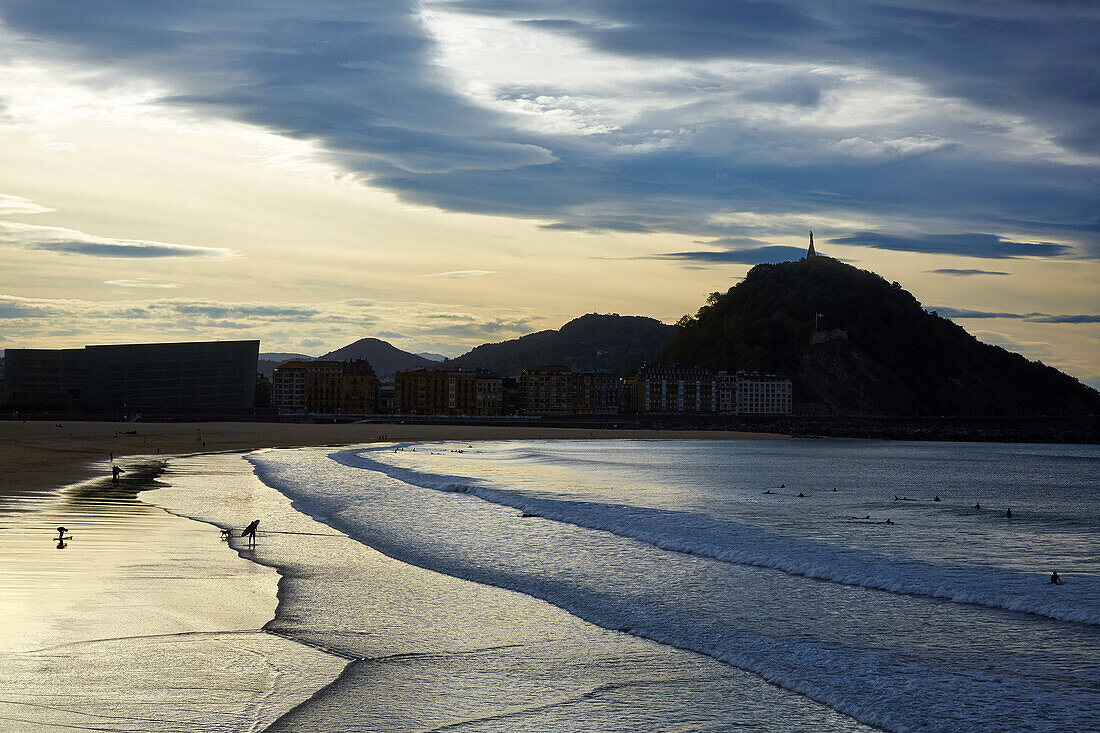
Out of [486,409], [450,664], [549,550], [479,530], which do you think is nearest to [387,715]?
[450,664]

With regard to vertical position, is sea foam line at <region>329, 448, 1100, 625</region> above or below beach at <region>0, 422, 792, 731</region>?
below

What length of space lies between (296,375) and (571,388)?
60.1 meters

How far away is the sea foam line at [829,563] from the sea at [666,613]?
8cm

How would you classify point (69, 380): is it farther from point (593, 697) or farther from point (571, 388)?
point (593, 697)

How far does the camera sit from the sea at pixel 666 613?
789 cm

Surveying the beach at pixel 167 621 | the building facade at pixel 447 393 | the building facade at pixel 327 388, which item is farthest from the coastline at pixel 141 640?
the building facade at pixel 447 393

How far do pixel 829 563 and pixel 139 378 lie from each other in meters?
135

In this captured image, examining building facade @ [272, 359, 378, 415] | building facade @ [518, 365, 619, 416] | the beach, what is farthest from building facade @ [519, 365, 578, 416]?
the beach

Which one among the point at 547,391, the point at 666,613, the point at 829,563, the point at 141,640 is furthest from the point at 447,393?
the point at 141,640

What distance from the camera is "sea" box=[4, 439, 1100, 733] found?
7895mm

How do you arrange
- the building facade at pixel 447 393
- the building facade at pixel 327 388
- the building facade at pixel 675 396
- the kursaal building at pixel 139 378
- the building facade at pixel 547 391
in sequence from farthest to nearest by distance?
the building facade at pixel 675 396
the building facade at pixel 547 391
the building facade at pixel 447 393
the building facade at pixel 327 388
the kursaal building at pixel 139 378

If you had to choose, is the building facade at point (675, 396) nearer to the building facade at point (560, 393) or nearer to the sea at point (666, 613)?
the building facade at point (560, 393)

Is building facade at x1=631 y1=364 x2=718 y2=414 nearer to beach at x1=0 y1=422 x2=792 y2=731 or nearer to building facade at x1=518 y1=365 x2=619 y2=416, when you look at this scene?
building facade at x1=518 y1=365 x2=619 y2=416

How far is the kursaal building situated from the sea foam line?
11209cm
